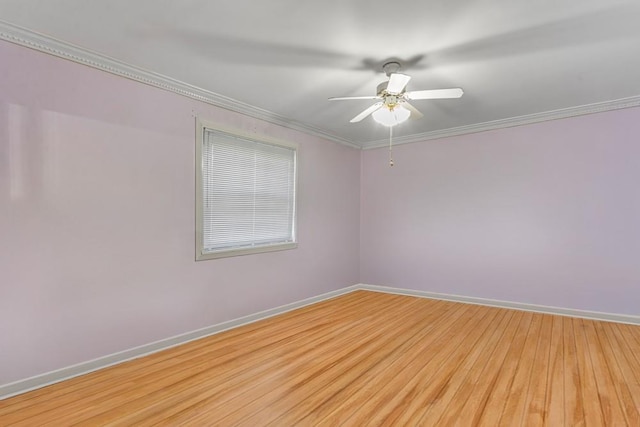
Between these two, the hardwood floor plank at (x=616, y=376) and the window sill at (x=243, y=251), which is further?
the window sill at (x=243, y=251)

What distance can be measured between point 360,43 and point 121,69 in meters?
2.00

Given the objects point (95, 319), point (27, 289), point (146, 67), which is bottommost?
point (95, 319)

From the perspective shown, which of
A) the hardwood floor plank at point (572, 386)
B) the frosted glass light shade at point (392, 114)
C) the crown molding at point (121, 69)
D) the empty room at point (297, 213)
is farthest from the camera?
the frosted glass light shade at point (392, 114)

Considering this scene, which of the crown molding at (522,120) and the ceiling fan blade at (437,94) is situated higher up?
the crown molding at (522,120)

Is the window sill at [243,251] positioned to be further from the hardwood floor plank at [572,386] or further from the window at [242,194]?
the hardwood floor plank at [572,386]

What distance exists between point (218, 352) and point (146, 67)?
2603 mm

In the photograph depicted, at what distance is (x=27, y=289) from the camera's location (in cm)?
237

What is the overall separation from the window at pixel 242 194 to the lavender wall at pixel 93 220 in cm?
14

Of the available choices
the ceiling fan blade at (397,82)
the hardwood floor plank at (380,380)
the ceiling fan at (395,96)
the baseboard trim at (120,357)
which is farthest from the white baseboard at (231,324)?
the ceiling fan blade at (397,82)

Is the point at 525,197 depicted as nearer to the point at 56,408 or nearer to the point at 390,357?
the point at 390,357

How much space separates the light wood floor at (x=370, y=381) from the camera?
2.05m

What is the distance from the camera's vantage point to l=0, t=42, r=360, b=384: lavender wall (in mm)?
2332

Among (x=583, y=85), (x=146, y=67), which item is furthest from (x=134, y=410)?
(x=583, y=85)

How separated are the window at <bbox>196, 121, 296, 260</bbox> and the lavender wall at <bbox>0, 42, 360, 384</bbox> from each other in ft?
0.44
